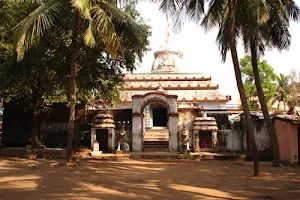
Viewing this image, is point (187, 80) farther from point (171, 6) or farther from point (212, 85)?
point (171, 6)

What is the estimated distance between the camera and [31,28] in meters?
11.0

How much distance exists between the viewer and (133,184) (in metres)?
8.61

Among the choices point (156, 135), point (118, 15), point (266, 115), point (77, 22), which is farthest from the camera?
point (156, 135)

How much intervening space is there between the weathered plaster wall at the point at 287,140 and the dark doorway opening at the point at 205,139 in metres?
3.98

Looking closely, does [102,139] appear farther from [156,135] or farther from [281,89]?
[281,89]

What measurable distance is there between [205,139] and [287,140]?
4.99m

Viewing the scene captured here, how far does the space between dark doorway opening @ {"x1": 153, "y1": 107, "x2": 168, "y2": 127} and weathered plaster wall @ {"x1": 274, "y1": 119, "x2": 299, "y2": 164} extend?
36.2ft

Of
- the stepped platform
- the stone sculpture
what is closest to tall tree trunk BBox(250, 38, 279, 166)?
the stone sculpture

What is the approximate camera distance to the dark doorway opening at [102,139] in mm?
18016

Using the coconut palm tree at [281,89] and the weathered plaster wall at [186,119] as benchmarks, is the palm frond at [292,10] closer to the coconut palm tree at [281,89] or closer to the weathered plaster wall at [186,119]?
the weathered plaster wall at [186,119]

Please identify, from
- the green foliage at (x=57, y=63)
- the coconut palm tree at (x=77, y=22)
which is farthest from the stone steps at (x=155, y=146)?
the coconut palm tree at (x=77, y=22)

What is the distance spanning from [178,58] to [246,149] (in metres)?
19.5

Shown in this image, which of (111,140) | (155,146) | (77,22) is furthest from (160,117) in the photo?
(77,22)

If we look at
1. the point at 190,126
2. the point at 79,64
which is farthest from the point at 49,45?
the point at 190,126
